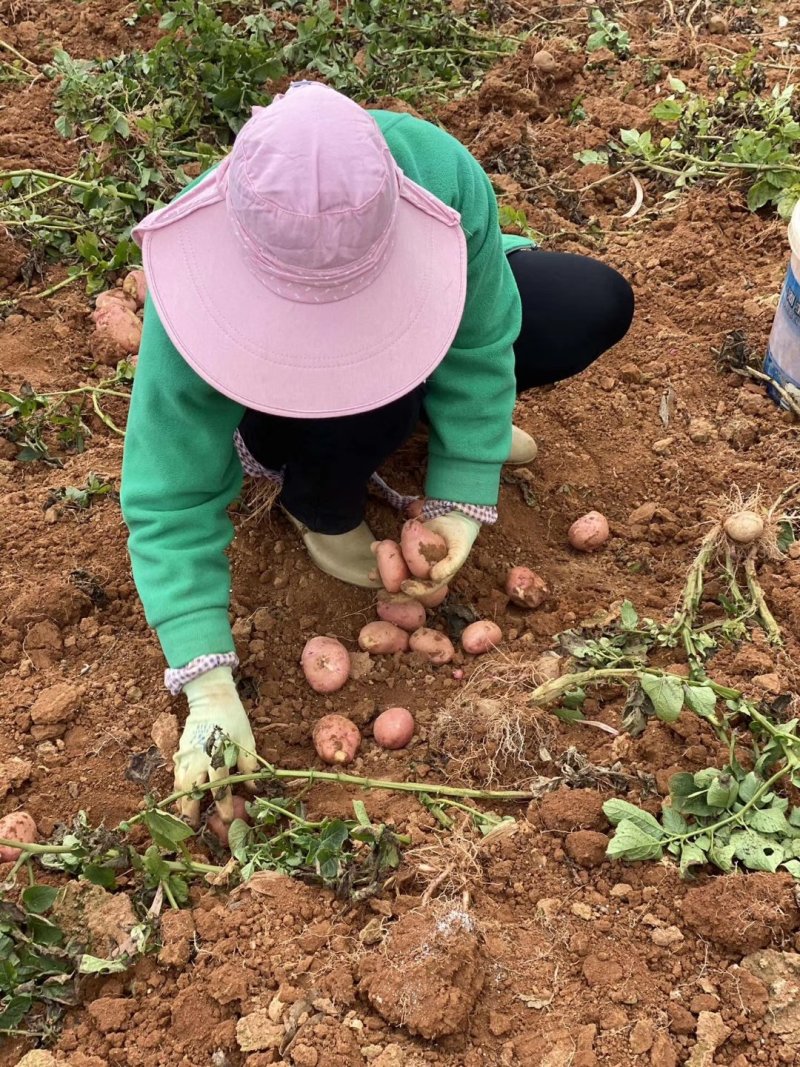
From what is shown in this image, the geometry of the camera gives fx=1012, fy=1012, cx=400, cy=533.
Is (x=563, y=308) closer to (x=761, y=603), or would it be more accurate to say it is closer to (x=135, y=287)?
(x=761, y=603)

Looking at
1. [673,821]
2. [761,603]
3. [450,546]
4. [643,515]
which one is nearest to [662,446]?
[643,515]

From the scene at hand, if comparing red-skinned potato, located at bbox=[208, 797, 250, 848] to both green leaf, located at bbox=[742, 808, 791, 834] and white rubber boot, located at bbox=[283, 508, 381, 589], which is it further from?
green leaf, located at bbox=[742, 808, 791, 834]

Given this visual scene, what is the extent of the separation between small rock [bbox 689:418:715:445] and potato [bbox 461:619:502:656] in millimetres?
701

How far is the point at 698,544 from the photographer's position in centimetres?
196

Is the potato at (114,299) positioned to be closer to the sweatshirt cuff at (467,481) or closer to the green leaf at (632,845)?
the sweatshirt cuff at (467,481)

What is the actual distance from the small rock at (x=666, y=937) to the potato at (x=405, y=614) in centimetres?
73

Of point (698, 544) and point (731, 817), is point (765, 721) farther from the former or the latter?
point (698, 544)

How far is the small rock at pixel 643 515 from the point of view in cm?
204

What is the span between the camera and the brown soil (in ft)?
4.01

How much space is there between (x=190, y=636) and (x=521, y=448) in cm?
86

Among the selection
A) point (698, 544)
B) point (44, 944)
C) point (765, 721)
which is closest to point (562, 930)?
point (765, 721)

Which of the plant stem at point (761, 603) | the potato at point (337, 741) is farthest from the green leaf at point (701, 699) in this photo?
the potato at point (337, 741)

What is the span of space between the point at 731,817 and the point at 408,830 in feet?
1.46

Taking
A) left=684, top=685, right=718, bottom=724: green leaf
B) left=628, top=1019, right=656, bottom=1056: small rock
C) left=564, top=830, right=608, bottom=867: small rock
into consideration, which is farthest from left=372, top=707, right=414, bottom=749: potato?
left=628, top=1019, right=656, bottom=1056: small rock
